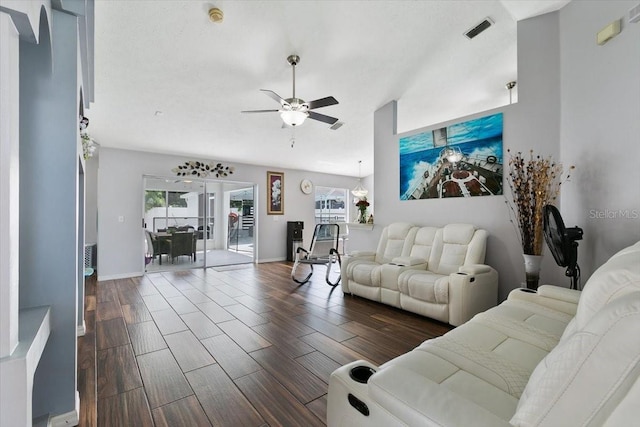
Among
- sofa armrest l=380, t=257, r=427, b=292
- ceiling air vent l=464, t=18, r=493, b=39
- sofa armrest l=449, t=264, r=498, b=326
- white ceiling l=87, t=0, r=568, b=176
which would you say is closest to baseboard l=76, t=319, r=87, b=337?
white ceiling l=87, t=0, r=568, b=176

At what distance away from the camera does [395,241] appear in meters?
3.94

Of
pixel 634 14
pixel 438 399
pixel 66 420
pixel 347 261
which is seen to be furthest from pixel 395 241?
pixel 66 420

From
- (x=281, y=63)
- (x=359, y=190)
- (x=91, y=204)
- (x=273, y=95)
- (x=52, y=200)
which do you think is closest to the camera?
(x=52, y=200)

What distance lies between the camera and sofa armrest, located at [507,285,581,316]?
6.25 feet

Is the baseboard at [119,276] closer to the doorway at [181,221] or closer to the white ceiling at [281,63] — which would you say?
the doorway at [181,221]

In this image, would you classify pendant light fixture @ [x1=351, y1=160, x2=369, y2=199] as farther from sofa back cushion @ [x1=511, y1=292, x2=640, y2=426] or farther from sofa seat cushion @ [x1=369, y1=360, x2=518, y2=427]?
sofa back cushion @ [x1=511, y1=292, x2=640, y2=426]

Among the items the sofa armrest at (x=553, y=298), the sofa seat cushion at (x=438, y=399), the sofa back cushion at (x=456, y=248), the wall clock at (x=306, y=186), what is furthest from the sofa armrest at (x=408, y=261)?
the wall clock at (x=306, y=186)

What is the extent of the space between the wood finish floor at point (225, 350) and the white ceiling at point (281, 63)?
8.59 ft

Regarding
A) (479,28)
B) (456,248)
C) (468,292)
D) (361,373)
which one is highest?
(479,28)

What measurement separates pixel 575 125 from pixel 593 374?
9.29 feet

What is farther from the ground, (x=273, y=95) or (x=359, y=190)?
(x=273, y=95)

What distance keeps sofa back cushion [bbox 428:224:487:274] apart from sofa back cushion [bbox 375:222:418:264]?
0.39 m

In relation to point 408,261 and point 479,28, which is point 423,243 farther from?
point 479,28

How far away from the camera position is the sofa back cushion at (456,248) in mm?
3068
